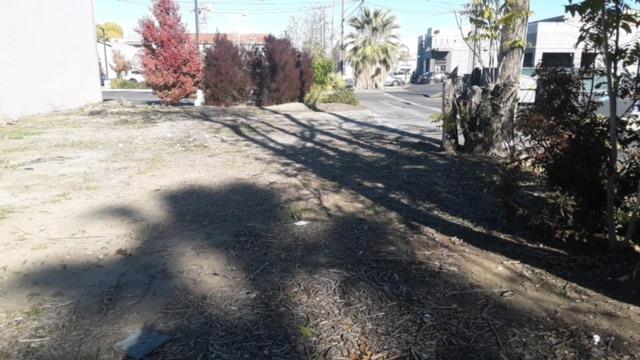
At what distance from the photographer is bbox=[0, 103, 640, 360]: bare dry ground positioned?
275 cm

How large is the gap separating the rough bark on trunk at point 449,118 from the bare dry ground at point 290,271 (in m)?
1.71

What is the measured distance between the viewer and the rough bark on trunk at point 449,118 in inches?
347

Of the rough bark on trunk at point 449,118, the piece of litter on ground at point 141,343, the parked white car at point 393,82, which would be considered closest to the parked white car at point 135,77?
the parked white car at point 393,82

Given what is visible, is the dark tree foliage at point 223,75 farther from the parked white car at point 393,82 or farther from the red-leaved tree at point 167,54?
the parked white car at point 393,82

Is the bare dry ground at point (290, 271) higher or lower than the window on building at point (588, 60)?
lower

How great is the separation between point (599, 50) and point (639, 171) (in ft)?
3.33

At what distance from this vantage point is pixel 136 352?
2.62 m

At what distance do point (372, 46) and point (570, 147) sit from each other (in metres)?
42.6

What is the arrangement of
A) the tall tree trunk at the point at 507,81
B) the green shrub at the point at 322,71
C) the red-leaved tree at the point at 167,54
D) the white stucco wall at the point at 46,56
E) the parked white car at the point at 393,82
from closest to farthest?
the tall tree trunk at the point at 507,81, the white stucco wall at the point at 46,56, the red-leaved tree at the point at 167,54, the green shrub at the point at 322,71, the parked white car at the point at 393,82

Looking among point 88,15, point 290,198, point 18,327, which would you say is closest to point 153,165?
point 290,198

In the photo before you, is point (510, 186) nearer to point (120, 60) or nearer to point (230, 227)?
point (230, 227)

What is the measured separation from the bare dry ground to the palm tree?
39.3 m

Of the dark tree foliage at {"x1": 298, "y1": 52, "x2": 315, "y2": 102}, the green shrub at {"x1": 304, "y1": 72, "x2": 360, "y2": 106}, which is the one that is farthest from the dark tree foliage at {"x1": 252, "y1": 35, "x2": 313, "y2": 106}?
the green shrub at {"x1": 304, "y1": 72, "x2": 360, "y2": 106}

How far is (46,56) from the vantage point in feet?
54.3
